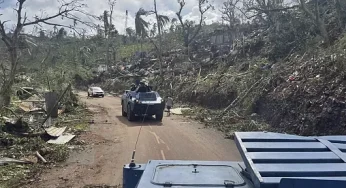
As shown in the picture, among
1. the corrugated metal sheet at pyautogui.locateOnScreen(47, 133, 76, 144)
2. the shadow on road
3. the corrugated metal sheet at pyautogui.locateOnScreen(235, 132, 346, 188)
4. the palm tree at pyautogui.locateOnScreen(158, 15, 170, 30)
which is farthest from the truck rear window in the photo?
the palm tree at pyautogui.locateOnScreen(158, 15, 170, 30)

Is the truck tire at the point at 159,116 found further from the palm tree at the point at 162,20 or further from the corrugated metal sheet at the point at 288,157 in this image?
the palm tree at the point at 162,20

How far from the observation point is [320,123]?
12477mm

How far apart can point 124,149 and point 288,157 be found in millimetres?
10033

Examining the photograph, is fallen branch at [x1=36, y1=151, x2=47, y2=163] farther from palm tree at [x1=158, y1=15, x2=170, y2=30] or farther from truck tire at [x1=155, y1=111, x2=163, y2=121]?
palm tree at [x1=158, y1=15, x2=170, y2=30]

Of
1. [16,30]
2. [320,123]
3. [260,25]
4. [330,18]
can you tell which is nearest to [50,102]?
[16,30]

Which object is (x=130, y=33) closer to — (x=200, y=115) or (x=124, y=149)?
(x=200, y=115)

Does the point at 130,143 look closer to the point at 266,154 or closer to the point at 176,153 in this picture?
the point at 176,153

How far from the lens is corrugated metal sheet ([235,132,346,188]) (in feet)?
8.85

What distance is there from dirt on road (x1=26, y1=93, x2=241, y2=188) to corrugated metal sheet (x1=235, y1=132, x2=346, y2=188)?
586 cm

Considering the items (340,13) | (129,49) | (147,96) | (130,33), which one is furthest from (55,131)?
(130,33)

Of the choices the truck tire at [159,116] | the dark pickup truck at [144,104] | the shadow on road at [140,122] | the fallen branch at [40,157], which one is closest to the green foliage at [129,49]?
the shadow on road at [140,122]

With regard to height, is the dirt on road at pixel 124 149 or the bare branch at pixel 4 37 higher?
the bare branch at pixel 4 37

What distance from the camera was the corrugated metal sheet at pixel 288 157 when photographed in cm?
270

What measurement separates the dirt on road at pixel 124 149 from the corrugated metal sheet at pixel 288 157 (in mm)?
5859
